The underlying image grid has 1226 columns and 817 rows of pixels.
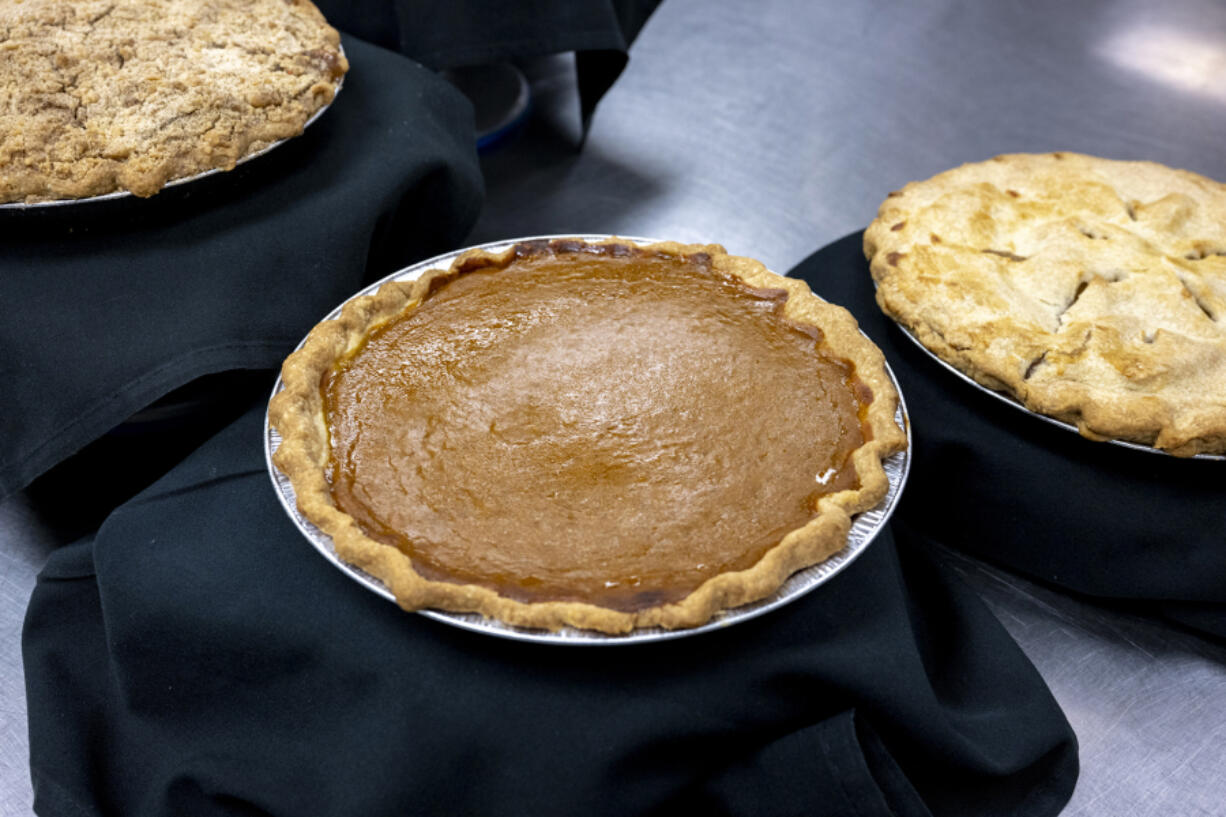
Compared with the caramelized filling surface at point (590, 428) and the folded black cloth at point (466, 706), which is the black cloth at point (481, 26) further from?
the folded black cloth at point (466, 706)

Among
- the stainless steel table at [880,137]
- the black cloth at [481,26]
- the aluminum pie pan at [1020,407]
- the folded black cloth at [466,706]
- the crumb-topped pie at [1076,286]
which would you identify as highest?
the black cloth at [481,26]

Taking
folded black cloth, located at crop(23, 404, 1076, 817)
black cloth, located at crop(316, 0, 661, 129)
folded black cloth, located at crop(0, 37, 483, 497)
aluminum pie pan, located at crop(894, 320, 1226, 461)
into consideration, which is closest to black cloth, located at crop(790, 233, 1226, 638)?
aluminum pie pan, located at crop(894, 320, 1226, 461)

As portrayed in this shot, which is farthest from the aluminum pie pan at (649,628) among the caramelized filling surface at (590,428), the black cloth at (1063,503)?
the black cloth at (1063,503)

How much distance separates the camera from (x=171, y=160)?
1.61 metres

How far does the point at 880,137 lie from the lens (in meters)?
3.13

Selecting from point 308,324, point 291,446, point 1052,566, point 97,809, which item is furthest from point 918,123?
point 97,809

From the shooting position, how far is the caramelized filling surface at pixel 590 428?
48.3 inches

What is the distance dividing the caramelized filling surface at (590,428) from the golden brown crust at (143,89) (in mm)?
480

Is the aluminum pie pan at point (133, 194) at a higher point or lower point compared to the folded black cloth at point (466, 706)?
higher

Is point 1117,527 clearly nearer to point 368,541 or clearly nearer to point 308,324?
point 368,541

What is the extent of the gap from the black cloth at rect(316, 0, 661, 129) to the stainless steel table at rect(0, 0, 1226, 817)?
438 mm

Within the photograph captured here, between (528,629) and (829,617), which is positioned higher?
(528,629)

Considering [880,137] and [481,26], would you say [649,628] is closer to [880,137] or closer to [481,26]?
[481,26]

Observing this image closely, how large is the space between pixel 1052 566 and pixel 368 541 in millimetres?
1088
